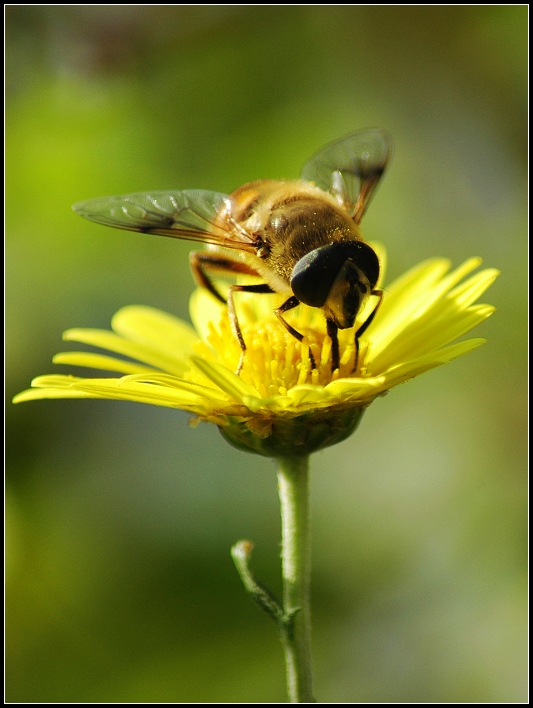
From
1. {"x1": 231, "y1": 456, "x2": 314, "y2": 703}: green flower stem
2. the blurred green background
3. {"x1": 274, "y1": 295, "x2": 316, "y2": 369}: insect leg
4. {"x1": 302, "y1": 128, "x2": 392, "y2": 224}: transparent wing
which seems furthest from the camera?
the blurred green background

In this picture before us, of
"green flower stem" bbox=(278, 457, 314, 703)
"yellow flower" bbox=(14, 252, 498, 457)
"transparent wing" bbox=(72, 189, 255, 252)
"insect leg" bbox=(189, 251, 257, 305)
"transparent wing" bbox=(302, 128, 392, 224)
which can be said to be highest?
"transparent wing" bbox=(302, 128, 392, 224)

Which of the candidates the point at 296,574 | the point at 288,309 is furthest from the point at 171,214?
the point at 296,574

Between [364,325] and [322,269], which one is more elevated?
[322,269]

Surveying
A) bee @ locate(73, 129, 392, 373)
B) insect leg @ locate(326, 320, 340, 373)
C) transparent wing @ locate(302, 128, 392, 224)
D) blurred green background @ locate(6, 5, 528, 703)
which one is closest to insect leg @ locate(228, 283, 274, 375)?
bee @ locate(73, 129, 392, 373)

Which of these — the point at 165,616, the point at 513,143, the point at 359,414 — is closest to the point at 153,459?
the point at 165,616

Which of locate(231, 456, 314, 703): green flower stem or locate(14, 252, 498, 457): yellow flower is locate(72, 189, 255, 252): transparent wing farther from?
locate(231, 456, 314, 703): green flower stem

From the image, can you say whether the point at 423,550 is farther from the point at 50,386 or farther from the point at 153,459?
the point at 50,386

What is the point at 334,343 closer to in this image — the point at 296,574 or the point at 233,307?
the point at 233,307
